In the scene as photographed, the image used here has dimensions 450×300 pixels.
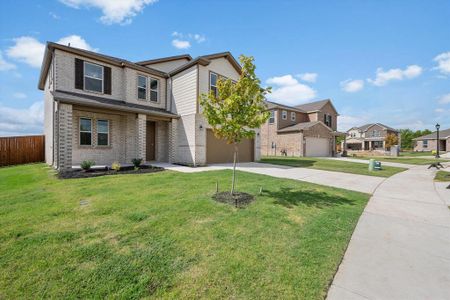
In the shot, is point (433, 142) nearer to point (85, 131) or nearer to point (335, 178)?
point (335, 178)

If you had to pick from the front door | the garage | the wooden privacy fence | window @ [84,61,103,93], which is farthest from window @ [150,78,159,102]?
the wooden privacy fence

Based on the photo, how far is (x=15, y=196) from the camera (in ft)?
18.5

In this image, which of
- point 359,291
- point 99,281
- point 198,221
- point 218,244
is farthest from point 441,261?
point 99,281

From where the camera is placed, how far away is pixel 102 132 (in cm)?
1203

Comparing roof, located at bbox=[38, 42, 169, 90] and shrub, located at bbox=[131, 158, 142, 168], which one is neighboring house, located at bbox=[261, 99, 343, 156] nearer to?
roof, located at bbox=[38, 42, 169, 90]

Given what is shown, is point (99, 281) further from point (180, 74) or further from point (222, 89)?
point (180, 74)

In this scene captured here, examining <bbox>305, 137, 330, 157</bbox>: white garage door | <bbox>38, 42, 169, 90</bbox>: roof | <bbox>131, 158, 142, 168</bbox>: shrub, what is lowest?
<bbox>131, 158, 142, 168</bbox>: shrub

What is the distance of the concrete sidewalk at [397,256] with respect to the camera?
7.66 feet

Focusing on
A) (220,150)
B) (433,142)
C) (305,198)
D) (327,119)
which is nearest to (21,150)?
(220,150)

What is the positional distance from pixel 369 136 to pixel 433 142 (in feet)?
47.2

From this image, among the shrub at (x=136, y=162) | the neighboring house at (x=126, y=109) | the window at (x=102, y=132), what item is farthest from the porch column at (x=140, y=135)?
the window at (x=102, y=132)

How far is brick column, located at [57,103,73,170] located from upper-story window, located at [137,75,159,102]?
15.1 feet

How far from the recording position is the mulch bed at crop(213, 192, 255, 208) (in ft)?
16.9

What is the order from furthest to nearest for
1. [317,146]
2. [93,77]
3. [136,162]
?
[317,146]
[93,77]
[136,162]
